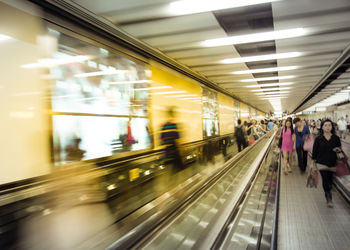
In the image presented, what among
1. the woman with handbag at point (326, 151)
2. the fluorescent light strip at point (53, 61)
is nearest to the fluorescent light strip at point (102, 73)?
the fluorescent light strip at point (53, 61)

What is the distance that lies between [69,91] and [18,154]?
1550 millimetres

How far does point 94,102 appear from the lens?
5.38m

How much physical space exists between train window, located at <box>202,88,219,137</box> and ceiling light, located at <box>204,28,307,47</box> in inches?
217

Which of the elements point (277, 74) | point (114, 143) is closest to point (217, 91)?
point (277, 74)

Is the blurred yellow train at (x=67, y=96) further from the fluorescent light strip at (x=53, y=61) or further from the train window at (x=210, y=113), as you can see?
the train window at (x=210, y=113)

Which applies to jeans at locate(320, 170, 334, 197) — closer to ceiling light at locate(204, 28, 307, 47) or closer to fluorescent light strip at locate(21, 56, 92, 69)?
ceiling light at locate(204, 28, 307, 47)

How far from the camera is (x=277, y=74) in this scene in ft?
37.9

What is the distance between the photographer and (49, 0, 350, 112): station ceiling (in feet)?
15.5

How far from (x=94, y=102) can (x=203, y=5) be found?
275 cm

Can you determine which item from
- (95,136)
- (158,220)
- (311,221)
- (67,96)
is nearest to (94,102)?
(95,136)

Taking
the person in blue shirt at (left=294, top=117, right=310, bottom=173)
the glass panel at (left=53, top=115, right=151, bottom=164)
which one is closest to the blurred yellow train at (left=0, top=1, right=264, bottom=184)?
the glass panel at (left=53, top=115, right=151, bottom=164)

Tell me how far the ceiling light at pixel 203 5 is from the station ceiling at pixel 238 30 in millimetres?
18

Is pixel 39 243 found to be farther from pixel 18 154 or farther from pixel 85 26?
pixel 85 26

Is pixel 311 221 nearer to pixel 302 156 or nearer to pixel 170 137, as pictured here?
pixel 170 137
